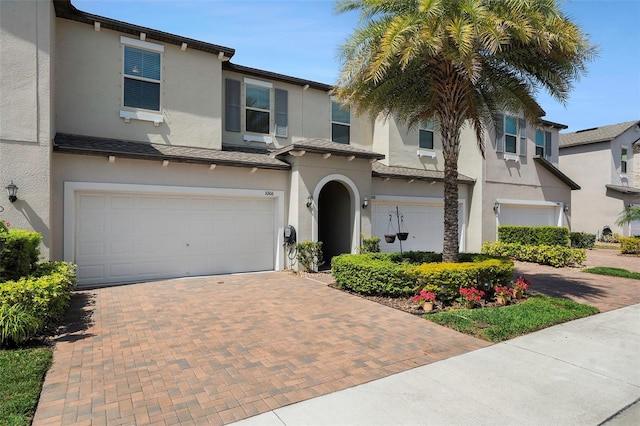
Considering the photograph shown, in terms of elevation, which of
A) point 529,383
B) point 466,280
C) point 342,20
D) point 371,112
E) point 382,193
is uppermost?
point 342,20

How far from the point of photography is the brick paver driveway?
3953mm

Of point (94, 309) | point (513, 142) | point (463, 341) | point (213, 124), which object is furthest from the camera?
point (513, 142)

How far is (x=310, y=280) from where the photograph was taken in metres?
10.9

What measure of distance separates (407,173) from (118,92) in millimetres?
10591

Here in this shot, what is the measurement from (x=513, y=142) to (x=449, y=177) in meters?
11.4

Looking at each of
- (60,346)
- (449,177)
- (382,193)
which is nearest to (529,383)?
(449,177)

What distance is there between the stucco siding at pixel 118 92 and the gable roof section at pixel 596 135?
80.5 ft

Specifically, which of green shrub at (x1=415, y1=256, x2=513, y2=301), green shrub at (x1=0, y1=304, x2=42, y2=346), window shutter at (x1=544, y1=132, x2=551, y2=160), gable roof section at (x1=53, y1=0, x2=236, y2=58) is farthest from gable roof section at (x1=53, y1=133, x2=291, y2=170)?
window shutter at (x1=544, y1=132, x2=551, y2=160)

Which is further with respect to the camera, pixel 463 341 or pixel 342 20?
pixel 342 20

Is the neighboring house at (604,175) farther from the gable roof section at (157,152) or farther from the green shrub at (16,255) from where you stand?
the green shrub at (16,255)

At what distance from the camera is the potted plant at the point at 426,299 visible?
760 cm

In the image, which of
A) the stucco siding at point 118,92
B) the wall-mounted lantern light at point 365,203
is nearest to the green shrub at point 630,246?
the wall-mounted lantern light at point 365,203

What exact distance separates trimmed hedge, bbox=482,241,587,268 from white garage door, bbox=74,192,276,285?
28.8ft

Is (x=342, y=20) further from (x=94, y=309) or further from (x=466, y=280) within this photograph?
(x=94, y=309)
